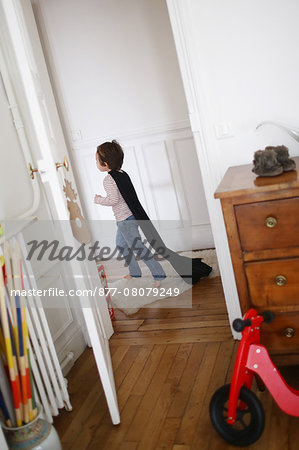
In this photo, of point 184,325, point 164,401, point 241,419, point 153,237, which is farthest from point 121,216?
point 241,419

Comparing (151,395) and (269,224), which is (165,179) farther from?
(269,224)

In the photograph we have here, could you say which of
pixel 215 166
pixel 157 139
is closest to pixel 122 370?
pixel 215 166

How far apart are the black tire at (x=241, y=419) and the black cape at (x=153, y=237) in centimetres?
167

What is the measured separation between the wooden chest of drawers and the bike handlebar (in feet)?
0.25

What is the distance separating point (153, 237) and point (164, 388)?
1464 mm

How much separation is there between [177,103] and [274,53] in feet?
6.04

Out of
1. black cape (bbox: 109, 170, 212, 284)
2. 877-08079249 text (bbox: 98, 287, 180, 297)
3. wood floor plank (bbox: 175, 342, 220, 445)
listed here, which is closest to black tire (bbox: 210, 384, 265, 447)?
wood floor plank (bbox: 175, 342, 220, 445)

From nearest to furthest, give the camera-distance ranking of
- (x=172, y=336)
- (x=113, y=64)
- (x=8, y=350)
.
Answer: (x=8, y=350)
(x=172, y=336)
(x=113, y=64)

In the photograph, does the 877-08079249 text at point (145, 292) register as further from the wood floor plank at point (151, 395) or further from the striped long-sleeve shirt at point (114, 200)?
the wood floor plank at point (151, 395)

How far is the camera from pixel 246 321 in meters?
1.89

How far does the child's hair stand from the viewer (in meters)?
3.54

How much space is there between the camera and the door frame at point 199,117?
2.34 metres

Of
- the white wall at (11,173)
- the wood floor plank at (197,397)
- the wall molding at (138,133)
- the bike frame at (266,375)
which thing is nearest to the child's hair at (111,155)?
the wall molding at (138,133)

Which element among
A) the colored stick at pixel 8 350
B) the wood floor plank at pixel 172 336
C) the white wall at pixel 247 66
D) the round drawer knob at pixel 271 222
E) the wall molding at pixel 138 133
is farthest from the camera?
the wall molding at pixel 138 133
